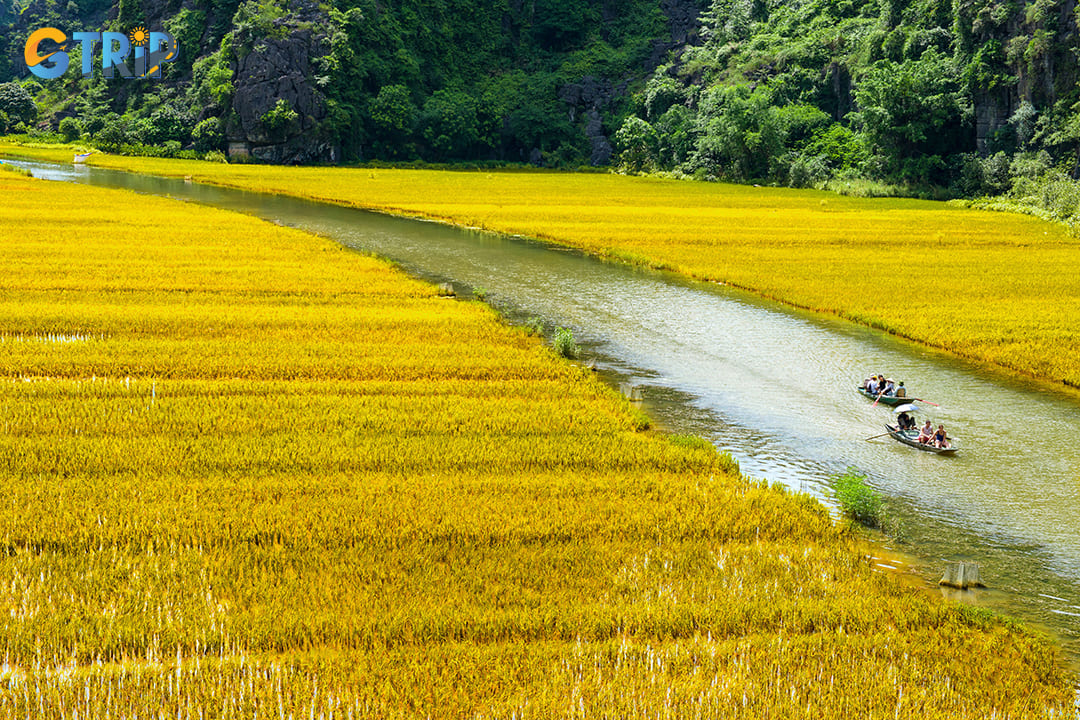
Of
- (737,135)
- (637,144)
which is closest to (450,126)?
(637,144)

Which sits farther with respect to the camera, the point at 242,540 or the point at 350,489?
the point at 350,489

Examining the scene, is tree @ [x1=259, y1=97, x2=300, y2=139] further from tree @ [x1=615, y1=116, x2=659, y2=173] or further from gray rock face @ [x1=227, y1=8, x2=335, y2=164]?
tree @ [x1=615, y1=116, x2=659, y2=173]

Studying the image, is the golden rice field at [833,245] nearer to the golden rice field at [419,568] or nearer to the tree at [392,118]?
the golden rice field at [419,568]

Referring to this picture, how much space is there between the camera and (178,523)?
10.4 meters

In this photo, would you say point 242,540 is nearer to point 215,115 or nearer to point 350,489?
point 350,489

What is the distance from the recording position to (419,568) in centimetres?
952

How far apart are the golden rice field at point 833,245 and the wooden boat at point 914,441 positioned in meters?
6.35

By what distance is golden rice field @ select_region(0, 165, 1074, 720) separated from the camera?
7.41 meters

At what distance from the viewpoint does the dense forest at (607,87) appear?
254 feet

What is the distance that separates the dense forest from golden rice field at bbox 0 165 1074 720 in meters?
67.2

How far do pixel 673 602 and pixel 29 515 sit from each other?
7.21 metres

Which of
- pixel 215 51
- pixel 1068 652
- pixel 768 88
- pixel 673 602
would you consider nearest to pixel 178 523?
pixel 673 602

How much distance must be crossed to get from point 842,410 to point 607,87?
13196 cm

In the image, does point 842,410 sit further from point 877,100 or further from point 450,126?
point 450,126
